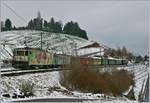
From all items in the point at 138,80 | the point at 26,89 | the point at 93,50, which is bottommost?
the point at 138,80

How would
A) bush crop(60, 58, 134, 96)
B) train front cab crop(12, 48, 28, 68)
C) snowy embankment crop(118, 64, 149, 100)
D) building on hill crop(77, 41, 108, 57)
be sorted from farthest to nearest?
building on hill crop(77, 41, 108, 57), snowy embankment crop(118, 64, 149, 100), train front cab crop(12, 48, 28, 68), bush crop(60, 58, 134, 96)

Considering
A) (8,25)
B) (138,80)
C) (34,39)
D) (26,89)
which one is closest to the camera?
(26,89)

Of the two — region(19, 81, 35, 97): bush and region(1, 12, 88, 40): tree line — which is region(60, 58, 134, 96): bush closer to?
region(19, 81, 35, 97): bush

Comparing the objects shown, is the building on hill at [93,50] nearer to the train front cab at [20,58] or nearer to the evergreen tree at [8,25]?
the evergreen tree at [8,25]

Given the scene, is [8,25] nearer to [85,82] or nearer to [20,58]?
[20,58]

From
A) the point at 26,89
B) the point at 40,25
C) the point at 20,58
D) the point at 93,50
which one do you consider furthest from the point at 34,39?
the point at 93,50

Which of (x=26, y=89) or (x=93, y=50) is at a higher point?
(x=93, y=50)

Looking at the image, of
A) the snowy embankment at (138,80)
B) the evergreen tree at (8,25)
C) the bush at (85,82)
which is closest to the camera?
the bush at (85,82)

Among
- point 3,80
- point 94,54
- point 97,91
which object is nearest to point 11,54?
point 97,91

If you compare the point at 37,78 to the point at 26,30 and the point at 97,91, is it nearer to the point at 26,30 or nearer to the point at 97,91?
the point at 97,91

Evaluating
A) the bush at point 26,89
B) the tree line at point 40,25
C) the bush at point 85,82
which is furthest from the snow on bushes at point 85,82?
the tree line at point 40,25

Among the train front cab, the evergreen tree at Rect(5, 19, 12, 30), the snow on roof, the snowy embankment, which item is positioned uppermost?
the evergreen tree at Rect(5, 19, 12, 30)

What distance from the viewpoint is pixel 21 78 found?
17938 millimetres

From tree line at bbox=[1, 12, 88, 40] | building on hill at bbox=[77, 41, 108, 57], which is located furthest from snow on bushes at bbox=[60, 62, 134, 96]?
building on hill at bbox=[77, 41, 108, 57]
